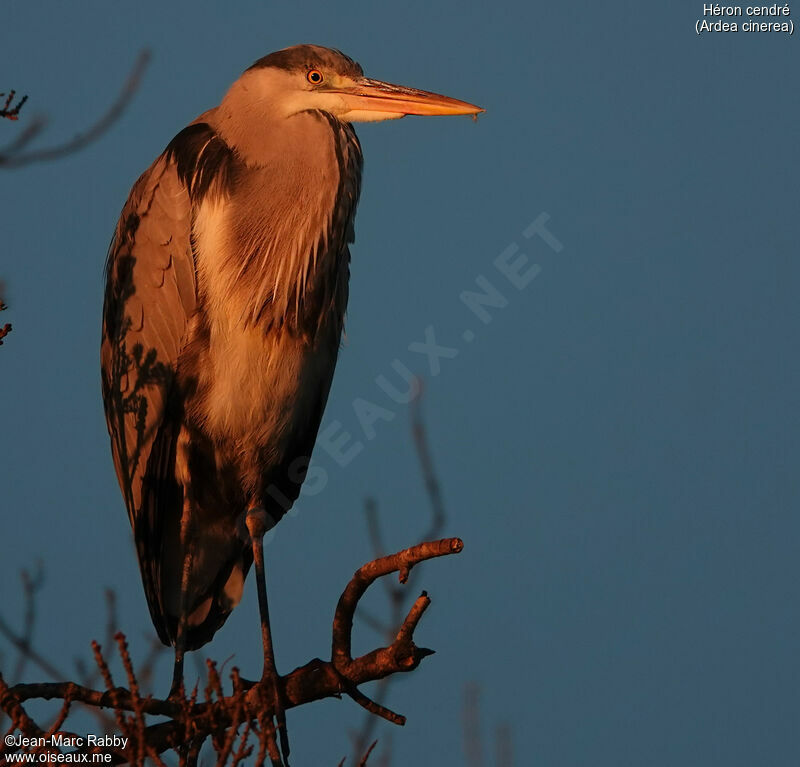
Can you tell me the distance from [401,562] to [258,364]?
149 centimetres

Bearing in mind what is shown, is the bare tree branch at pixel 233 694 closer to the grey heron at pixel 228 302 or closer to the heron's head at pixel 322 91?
the grey heron at pixel 228 302

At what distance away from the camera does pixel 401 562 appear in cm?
244

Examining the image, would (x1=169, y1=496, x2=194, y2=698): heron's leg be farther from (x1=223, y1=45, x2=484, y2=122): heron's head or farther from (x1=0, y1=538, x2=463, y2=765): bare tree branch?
(x1=223, y1=45, x2=484, y2=122): heron's head

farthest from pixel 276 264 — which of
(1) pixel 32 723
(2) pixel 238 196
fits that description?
(1) pixel 32 723

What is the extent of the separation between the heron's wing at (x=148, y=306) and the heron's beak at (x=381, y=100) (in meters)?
0.61

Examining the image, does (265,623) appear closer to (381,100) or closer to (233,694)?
(233,694)

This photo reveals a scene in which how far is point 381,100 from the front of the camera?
12.8 feet

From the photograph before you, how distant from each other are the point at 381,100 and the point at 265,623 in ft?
5.61

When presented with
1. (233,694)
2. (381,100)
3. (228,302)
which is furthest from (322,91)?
(233,694)

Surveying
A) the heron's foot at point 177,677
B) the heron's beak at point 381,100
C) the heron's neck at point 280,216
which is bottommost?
the heron's foot at point 177,677

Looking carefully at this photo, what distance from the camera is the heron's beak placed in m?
3.88

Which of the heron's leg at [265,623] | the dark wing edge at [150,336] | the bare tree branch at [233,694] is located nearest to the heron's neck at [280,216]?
the dark wing edge at [150,336]

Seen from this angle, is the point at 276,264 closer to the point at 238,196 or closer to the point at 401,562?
the point at 238,196

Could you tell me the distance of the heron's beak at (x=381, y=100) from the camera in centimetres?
388
